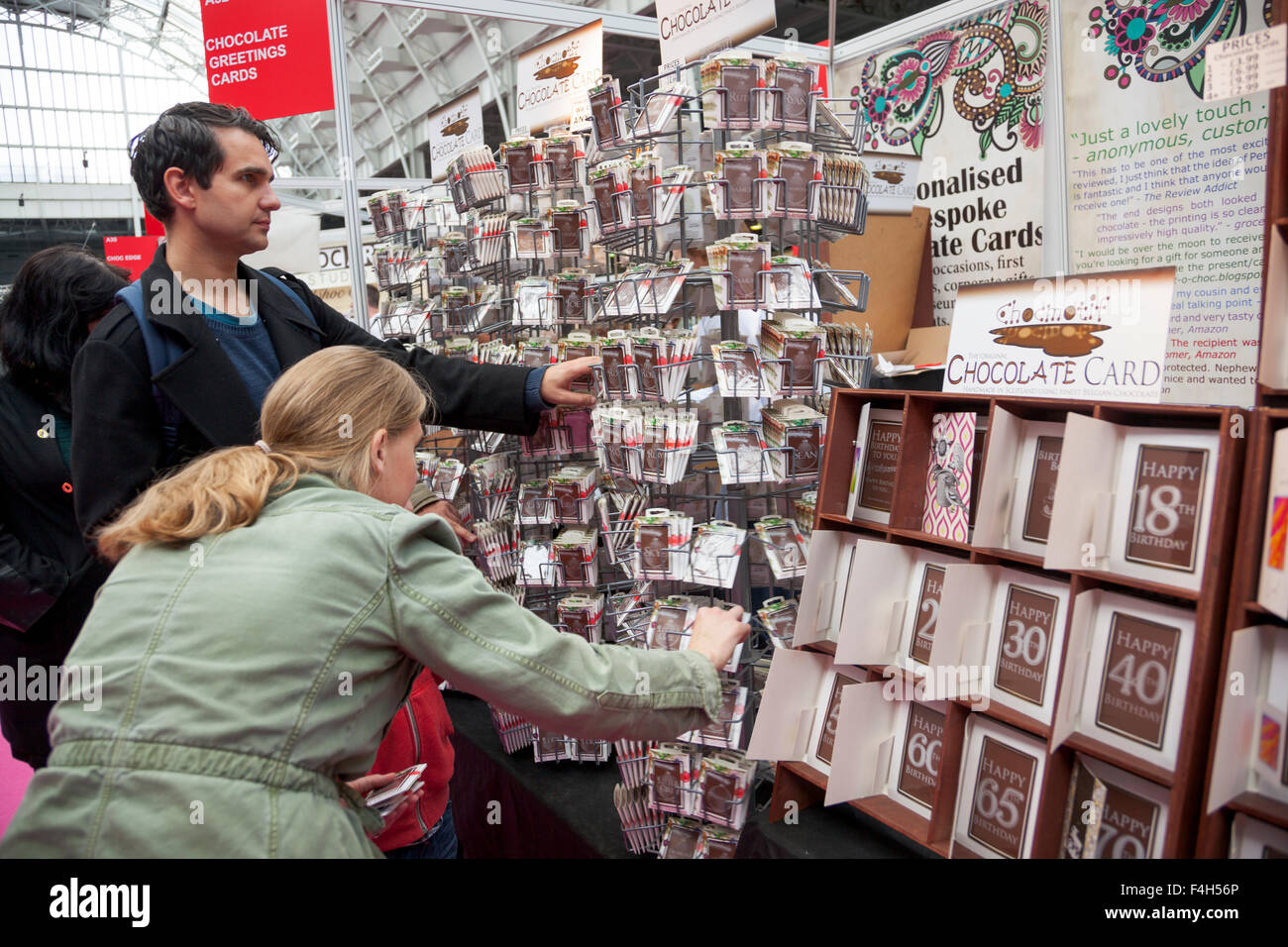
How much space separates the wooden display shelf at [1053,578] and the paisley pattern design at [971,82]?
8.68 feet

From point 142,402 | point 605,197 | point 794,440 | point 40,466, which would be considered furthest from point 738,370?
point 40,466

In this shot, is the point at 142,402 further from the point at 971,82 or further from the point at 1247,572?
the point at 971,82

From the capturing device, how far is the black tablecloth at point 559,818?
237 cm

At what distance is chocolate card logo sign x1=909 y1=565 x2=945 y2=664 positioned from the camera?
2.28 metres

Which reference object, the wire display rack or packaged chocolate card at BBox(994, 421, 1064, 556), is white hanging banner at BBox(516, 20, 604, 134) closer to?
the wire display rack

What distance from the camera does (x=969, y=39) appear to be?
16.3ft

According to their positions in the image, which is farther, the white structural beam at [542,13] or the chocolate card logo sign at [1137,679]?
the white structural beam at [542,13]

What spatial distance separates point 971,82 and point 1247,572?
424cm

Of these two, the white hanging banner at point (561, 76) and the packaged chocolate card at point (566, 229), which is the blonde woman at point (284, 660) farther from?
the white hanging banner at point (561, 76)

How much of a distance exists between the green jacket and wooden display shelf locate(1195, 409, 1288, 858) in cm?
101

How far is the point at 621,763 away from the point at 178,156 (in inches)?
83.0

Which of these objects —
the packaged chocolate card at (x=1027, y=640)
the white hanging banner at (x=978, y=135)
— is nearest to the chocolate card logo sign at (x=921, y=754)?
the packaged chocolate card at (x=1027, y=640)

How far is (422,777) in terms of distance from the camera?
6.44 feet

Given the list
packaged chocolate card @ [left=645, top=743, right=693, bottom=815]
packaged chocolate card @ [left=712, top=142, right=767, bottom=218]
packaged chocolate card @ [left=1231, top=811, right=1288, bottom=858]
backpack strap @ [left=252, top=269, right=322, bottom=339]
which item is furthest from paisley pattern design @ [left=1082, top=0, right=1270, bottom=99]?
backpack strap @ [left=252, top=269, right=322, bottom=339]
